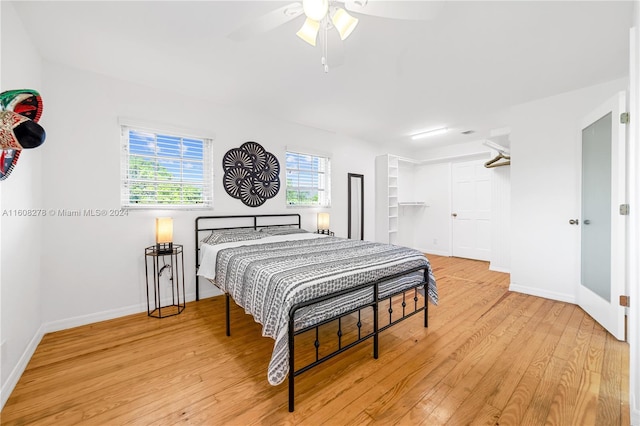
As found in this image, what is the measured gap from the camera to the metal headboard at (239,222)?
343 centimetres

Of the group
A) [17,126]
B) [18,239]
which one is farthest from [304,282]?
[18,239]

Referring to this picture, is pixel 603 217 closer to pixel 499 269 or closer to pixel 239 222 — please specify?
pixel 499 269

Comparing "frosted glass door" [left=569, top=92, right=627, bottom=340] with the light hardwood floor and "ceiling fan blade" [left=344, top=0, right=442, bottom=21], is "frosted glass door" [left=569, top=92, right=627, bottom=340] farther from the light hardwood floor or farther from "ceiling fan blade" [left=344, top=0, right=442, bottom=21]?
"ceiling fan blade" [left=344, top=0, right=442, bottom=21]

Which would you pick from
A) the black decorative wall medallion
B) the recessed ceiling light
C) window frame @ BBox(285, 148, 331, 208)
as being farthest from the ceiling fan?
the recessed ceiling light

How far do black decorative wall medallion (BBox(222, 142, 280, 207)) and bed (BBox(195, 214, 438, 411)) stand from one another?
1.52ft

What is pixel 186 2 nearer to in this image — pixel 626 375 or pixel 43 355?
pixel 43 355

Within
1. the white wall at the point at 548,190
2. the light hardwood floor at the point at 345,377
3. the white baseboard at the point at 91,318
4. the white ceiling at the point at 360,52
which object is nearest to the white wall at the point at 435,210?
the white wall at the point at 548,190

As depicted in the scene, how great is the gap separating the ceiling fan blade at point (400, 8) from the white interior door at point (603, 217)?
223cm

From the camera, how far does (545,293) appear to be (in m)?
3.44

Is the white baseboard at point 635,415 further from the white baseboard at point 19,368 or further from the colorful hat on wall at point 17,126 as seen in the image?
the white baseboard at point 19,368

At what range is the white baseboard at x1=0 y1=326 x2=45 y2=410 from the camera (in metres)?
1.66

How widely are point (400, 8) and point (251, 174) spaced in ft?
9.41

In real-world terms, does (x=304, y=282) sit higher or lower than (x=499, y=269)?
higher

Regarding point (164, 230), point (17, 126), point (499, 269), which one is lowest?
point (499, 269)
